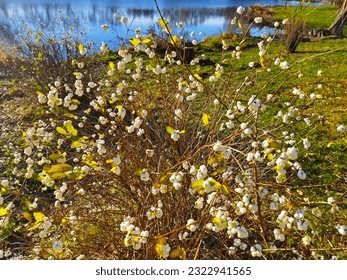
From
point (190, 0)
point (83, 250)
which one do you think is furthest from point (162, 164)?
point (190, 0)

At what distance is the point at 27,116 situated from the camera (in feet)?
18.4

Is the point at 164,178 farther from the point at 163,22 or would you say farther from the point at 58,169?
the point at 163,22

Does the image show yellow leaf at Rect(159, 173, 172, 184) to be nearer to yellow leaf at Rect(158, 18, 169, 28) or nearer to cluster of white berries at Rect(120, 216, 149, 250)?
cluster of white berries at Rect(120, 216, 149, 250)

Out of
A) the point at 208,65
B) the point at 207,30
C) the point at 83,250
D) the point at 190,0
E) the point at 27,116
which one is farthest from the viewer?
the point at 190,0

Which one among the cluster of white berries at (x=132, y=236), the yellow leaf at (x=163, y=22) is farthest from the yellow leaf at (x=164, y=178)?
the yellow leaf at (x=163, y=22)

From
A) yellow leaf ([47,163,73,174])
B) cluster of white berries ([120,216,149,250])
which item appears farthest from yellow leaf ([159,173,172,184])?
yellow leaf ([47,163,73,174])

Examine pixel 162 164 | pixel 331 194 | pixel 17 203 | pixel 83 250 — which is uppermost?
pixel 162 164

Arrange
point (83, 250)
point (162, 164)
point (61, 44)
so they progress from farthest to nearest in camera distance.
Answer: point (61, 44) < point (162, 164) < point (83, 250)

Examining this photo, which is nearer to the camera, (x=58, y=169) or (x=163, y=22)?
(x=58, y=169)

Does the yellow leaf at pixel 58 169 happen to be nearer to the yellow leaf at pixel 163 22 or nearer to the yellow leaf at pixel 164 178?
the yellow leaf at pixel 164 178

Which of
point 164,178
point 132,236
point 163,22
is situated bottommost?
point 132,236

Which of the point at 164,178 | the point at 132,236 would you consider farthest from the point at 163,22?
the point at 132,236

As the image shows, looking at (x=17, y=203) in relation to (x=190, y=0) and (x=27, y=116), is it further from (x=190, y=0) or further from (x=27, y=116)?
(x=190, y=0)
